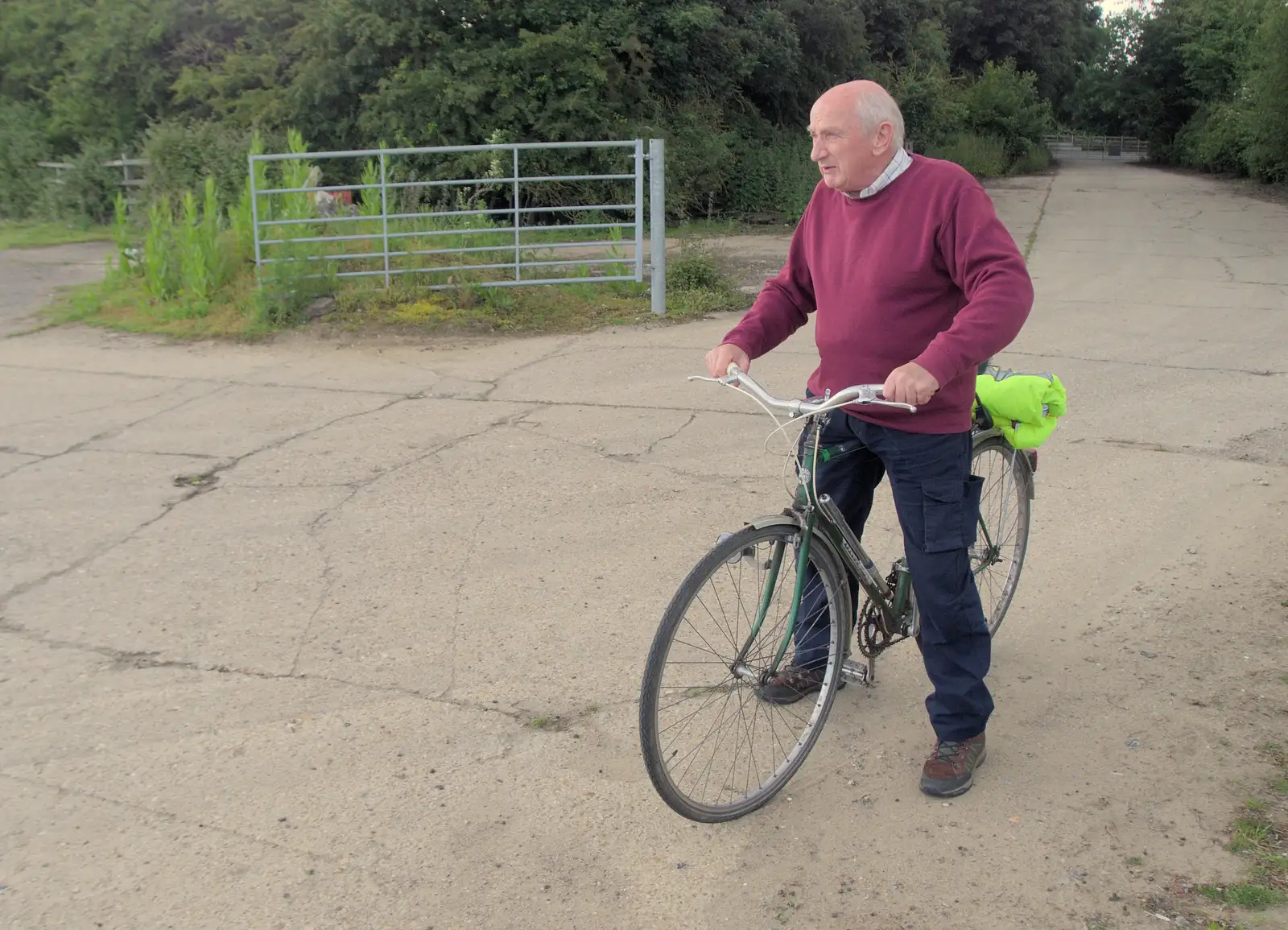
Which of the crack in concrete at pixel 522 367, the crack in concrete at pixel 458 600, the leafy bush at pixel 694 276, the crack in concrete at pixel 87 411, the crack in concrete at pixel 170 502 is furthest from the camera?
the leafy bush at pixel 694 276

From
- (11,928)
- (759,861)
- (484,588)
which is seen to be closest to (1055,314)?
(484,588)

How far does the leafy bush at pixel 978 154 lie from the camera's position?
114ft

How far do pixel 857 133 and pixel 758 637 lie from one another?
143 cm

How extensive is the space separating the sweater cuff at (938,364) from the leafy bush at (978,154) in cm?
3233

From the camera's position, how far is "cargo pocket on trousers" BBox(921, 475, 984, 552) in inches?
134

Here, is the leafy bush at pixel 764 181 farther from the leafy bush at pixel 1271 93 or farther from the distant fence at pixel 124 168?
the leafy bush at pixel 1271 93

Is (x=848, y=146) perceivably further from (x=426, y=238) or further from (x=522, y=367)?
(x=426, y=238)

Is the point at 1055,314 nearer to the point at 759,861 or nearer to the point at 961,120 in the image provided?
the point at 759,861

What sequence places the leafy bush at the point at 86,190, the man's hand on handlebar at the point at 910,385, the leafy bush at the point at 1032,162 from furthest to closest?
the leafy bush at the point at 1032,162 < the leafy bush at the point at 86,190 < the man's hand on handlebar at the point at 910,385

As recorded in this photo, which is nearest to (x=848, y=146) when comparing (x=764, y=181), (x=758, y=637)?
(x=758, y=637)

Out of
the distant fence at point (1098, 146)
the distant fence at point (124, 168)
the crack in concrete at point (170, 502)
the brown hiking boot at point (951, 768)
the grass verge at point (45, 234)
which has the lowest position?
the brown hiking boot at point (951, 768)

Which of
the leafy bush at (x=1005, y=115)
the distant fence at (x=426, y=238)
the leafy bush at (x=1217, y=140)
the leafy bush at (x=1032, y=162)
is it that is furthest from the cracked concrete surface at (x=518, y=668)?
the leafy bush at (x=1032, y=162)

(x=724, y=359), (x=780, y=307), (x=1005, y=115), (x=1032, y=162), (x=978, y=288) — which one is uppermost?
(x=1005, y=115)

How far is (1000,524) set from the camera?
4441mm
